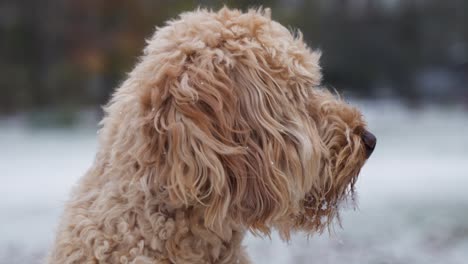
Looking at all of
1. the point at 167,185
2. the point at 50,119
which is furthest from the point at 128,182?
the point at 50,119

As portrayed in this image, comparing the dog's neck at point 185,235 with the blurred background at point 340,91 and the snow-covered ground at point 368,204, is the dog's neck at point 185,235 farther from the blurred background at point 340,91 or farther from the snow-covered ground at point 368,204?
the blurred background at point 340,91

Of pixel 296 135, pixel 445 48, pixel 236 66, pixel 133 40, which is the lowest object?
pixel 296 135

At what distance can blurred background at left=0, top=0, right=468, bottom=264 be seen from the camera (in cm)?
872

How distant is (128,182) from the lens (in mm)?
3178

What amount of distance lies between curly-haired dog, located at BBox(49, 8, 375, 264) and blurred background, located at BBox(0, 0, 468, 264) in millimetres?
590

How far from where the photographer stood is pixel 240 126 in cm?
310

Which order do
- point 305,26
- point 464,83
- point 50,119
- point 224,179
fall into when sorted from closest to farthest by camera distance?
point 224,179 → point 50,119 → point 305,26 → point 464,83

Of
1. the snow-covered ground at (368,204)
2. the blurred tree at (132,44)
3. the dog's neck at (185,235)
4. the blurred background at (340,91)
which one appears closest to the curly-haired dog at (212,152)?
the dog's neck at (185,235)

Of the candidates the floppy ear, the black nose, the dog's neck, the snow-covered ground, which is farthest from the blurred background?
the floppy ear

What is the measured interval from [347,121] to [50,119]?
31.3 meters

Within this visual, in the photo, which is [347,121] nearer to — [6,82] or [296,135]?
[296,135]

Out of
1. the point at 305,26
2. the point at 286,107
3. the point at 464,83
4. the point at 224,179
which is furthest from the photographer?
the point at 464,83

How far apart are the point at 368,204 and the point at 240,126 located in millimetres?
9040

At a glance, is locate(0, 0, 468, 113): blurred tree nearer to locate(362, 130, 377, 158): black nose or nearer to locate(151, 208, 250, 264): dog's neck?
locate(362, 130, 377, 158): black nose
